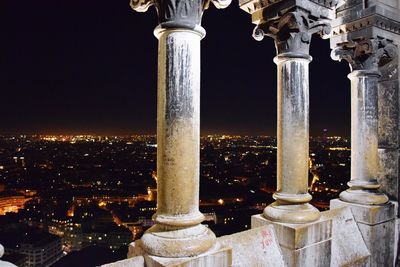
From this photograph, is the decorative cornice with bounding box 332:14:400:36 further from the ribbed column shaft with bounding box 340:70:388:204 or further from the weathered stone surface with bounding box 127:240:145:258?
the weathered stone surface with bounding box 127:240:145:258

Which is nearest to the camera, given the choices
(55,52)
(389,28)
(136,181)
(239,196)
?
(389,28)

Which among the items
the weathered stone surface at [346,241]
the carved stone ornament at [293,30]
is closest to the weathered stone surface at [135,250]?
the weathered stone surface at [346,241]

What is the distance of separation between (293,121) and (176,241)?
8.19 feet

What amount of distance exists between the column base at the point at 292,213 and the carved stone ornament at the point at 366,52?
302 centimetres

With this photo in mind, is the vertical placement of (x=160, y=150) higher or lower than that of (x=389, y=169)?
higher

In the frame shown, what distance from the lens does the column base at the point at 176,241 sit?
10.4 ft

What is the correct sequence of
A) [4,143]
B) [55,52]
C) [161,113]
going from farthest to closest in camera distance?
[55,52]
[4,143]
[161,113]

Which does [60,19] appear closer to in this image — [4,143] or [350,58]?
[4,143]

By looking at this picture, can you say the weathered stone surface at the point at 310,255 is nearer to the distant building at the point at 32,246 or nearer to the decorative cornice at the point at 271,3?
the decorative cornice at the point at 271,3

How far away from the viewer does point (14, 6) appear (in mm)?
24109

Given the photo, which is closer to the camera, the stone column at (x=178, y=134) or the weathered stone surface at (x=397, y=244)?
the stone column at (x=178, y=134)

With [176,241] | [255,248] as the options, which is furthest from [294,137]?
[176,241]

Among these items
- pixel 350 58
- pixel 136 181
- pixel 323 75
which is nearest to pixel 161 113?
pixel 350 58

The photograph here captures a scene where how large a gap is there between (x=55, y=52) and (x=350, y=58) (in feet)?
Result: 245
